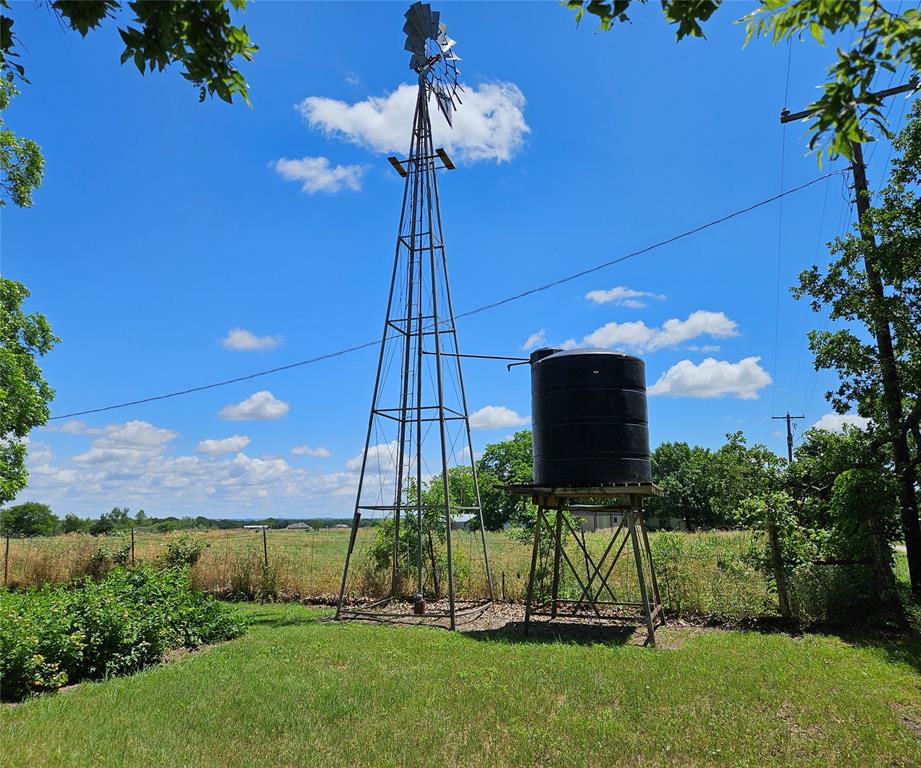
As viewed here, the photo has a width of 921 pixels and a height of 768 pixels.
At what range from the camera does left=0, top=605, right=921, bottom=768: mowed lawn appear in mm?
5004

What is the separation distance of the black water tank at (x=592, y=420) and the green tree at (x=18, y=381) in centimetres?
998

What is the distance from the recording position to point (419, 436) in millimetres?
12867

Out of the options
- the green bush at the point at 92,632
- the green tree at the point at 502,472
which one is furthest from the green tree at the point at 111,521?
the green bush at the point at 92,632

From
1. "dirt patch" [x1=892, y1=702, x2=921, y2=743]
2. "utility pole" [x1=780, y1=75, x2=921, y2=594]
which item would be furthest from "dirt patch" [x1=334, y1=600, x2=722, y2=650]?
"utility pole" [x1=780, y1=75, x2=921, y2=594]

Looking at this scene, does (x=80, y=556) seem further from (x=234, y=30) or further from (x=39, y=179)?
(x=234, y=30)

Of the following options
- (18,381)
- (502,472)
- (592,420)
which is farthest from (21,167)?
(502,472)

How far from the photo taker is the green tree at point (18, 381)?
1235 centimetres

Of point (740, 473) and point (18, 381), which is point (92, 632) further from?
point (740, 473)

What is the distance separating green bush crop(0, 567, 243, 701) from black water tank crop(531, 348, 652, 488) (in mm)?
5514

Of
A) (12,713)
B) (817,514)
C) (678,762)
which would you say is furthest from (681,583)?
(12,713)

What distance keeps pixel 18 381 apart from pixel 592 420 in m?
10.6

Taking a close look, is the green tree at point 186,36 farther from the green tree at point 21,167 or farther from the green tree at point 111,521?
the green tree at point 111,521

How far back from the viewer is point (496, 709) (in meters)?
5.98

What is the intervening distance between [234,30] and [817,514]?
1127cm
